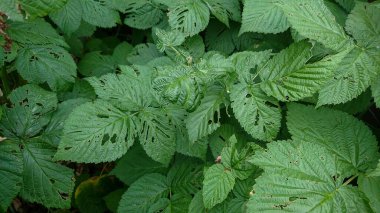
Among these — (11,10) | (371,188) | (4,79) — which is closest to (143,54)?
(4,79)

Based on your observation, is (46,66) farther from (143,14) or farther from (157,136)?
(157,136)

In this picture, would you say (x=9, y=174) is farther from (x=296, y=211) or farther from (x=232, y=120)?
(x=296, y=211)

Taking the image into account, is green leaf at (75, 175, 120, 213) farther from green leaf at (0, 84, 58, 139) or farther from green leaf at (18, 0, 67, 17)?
green leaf at (18, 0, 67, 17)

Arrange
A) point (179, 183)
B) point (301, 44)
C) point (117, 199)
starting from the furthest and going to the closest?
1. point (117, 199)
2. point (179, 183)
3. point (301, 44)

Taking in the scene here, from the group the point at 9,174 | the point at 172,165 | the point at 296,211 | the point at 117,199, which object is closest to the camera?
the point at 296,211

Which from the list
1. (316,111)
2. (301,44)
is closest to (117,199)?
(316,111)

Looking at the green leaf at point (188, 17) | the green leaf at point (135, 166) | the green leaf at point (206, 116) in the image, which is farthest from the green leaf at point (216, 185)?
the green leaf at point (188, 17)

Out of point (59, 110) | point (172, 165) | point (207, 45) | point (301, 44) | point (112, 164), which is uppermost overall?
point (301, 44)

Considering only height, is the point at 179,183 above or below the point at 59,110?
below

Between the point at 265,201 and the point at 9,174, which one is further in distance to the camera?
the point at 9,174
